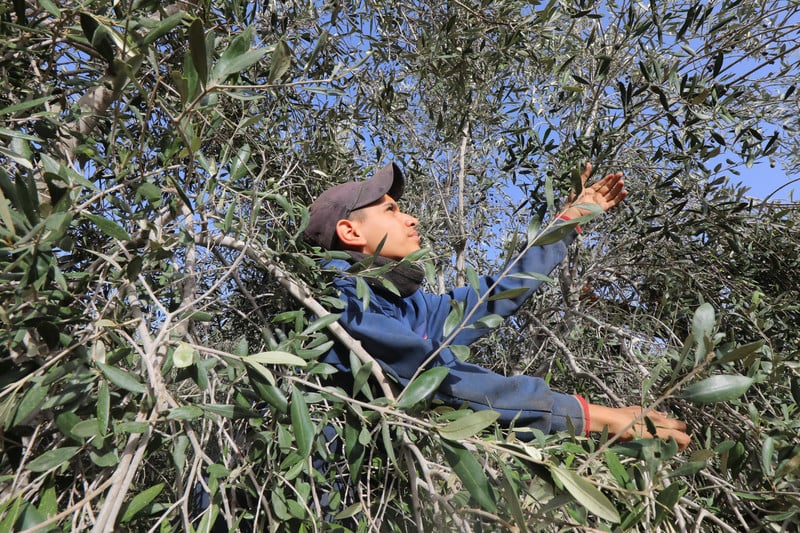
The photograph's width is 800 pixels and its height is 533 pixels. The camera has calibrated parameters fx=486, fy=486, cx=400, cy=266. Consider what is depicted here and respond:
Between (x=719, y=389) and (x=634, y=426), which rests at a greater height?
(x=719, y=389)

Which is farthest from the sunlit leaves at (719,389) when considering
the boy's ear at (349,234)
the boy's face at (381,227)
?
the boy's ear at (349,234)

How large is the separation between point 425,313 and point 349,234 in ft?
1.32

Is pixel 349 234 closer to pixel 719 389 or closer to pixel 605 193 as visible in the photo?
pixel 605 193

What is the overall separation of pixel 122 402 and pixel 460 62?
1.76 m

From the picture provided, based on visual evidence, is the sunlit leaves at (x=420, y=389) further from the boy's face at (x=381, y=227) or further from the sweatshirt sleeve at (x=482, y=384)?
the boy's face at (x=381, y=227)

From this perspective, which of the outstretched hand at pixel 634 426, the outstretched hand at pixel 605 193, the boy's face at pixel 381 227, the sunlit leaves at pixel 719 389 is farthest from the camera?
the boy's face at pixel 381 227

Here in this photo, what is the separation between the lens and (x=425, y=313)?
179 cm

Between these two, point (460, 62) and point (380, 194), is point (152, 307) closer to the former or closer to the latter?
point (380, 194)

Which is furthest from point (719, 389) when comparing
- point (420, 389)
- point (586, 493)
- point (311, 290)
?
point (311, 290)

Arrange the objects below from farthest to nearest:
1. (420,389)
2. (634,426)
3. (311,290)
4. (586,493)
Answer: (311,290), (634,426), (420,389), (586,493)

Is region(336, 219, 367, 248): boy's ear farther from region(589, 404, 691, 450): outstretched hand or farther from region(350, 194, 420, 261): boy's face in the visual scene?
region(589, 404, 691, 450): outstretched hand

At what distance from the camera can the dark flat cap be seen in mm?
1763

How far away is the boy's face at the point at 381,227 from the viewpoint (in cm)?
177

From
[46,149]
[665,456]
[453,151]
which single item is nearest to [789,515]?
[665,456]
